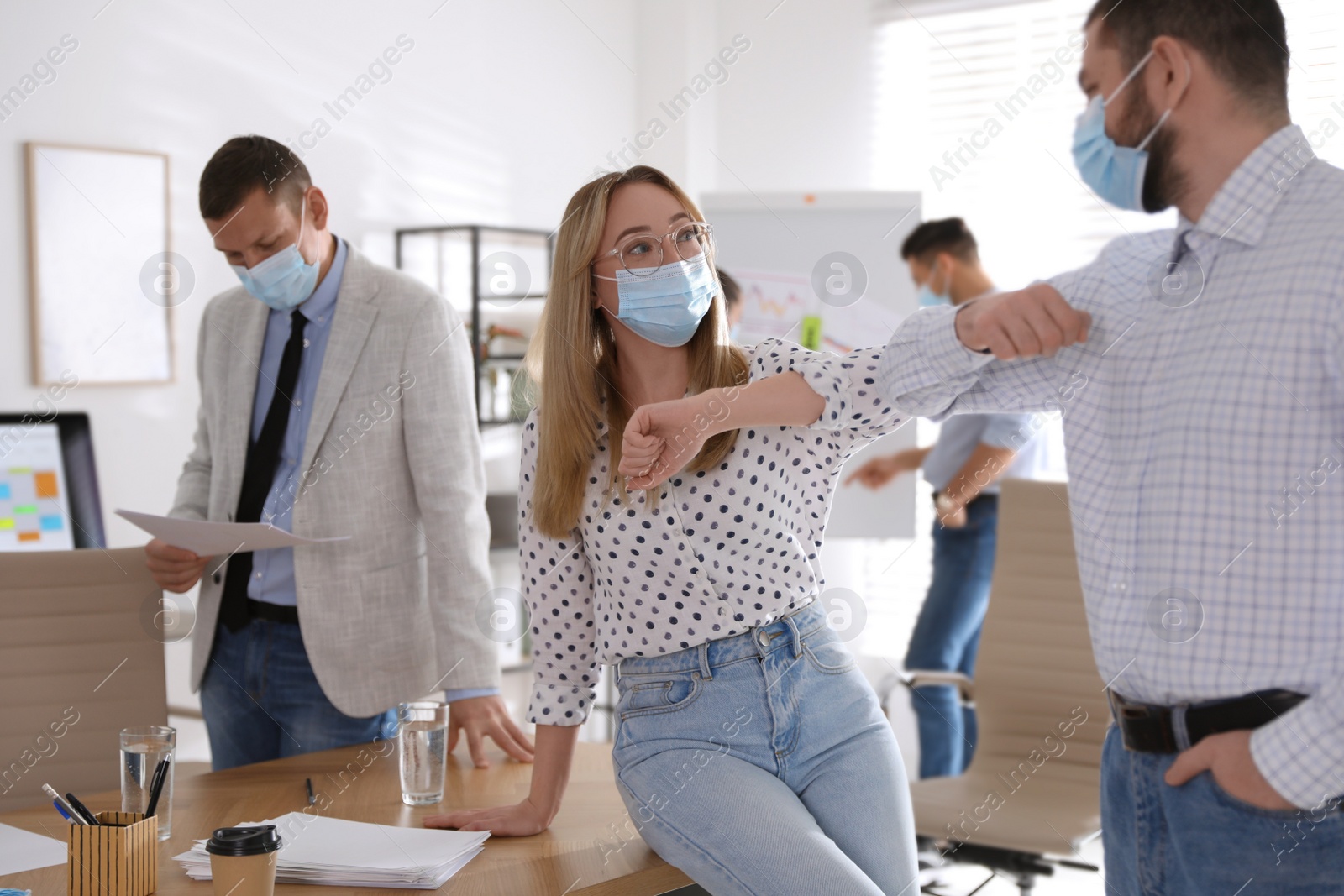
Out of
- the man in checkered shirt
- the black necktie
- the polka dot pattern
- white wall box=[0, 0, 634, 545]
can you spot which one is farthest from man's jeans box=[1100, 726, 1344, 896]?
white wall box=[0, 0, 634, 545]

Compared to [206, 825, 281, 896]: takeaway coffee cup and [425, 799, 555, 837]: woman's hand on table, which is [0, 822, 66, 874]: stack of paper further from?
[425, 799, 555, 837]: woman's hand on table

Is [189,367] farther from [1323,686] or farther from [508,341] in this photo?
[1323,686]

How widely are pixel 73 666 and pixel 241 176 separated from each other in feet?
3.12

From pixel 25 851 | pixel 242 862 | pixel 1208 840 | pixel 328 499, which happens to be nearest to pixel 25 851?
pixel 25 851

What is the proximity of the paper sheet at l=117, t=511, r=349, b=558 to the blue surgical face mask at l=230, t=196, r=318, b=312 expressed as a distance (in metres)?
0.50

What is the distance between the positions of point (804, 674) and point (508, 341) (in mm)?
3423

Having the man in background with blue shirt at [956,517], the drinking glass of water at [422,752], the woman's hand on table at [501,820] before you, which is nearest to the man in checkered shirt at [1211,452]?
the woman's hand on table at [501,820]

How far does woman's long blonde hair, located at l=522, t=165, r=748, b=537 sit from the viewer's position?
5.22ft

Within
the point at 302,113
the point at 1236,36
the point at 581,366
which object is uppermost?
the point at 302,113

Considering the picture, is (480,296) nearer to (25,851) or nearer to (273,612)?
(273,612)

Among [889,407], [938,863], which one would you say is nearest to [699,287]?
[889,407]

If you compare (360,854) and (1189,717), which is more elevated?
(1189,717)

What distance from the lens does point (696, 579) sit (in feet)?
4.93

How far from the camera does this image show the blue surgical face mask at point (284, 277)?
2.08 metres
